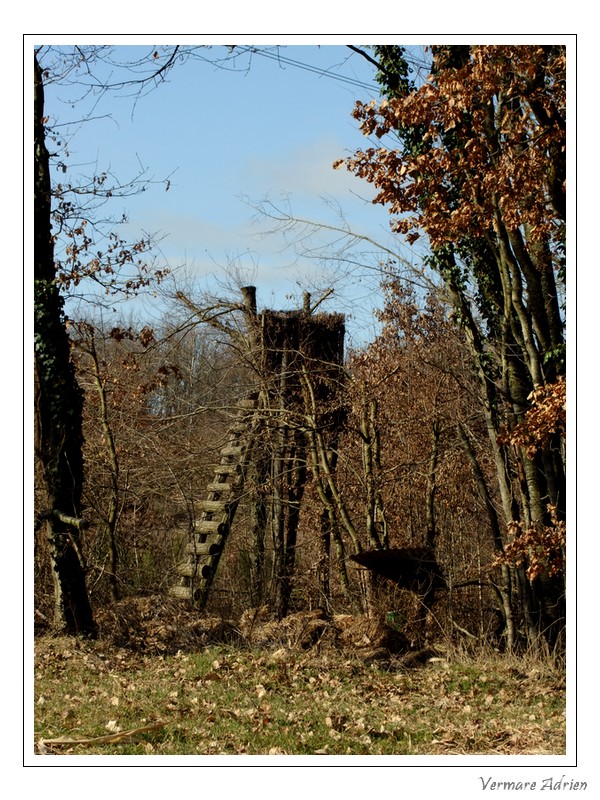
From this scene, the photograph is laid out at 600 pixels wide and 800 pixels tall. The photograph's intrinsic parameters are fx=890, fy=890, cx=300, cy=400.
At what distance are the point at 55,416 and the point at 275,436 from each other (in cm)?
432

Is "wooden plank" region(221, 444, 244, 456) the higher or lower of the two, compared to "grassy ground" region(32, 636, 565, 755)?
higher

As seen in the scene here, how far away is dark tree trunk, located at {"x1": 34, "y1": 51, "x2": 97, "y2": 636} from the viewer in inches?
406

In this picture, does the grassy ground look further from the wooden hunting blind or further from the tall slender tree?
the wooden hunting blind

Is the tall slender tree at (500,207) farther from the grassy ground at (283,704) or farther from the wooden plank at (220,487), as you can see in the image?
the wooden plank at (220,487)

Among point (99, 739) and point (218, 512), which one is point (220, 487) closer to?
point (218, 512)

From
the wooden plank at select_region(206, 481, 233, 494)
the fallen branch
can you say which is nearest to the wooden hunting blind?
the wooden plank at select_region(206, 481, 233, 494)

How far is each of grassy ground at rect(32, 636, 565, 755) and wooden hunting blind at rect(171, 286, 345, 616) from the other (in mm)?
3687

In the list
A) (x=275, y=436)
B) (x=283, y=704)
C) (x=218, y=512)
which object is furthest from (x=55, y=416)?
(x=283, y=704)

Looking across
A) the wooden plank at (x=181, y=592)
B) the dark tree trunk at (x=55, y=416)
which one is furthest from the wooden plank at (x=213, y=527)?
the dark tree trunk at (x=55, y=416)

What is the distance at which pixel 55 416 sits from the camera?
34.1 ft

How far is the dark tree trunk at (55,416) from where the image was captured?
Result: 1030cm

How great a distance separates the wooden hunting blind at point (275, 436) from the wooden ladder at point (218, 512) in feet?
0.05
